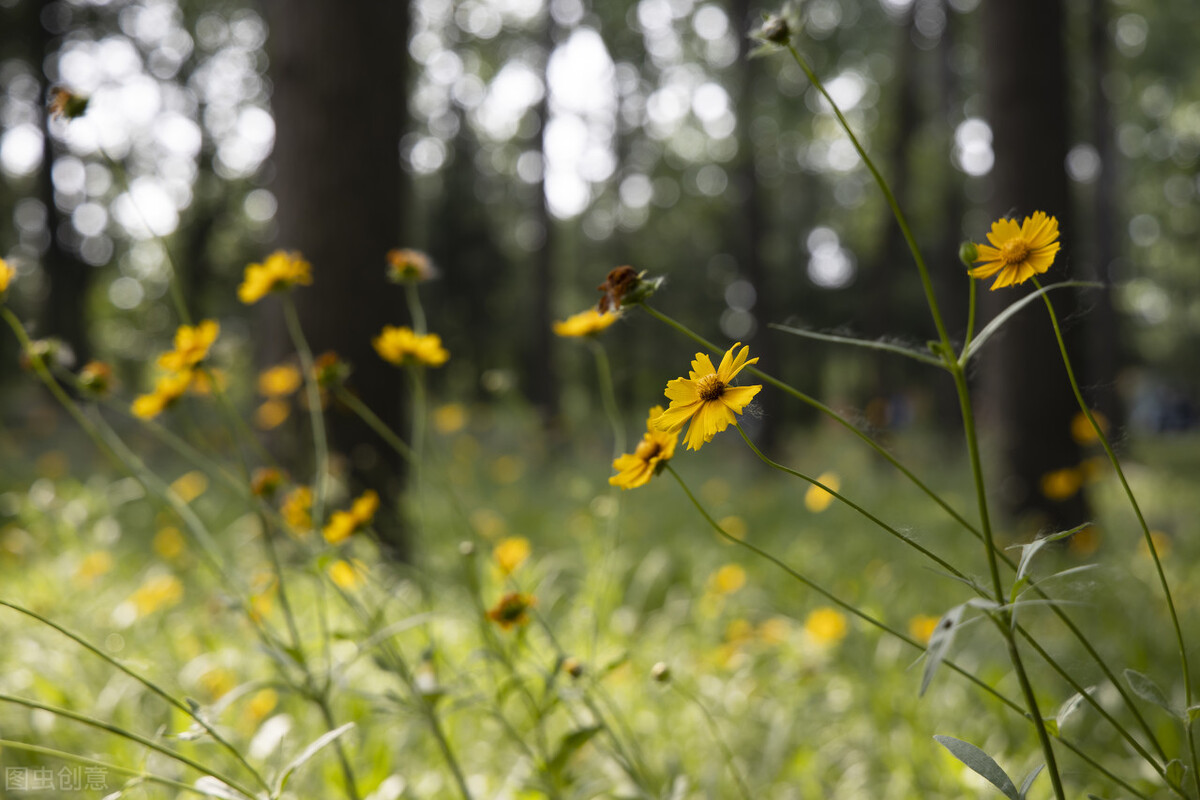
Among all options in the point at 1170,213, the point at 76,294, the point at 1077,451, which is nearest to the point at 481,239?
the point at 76,294

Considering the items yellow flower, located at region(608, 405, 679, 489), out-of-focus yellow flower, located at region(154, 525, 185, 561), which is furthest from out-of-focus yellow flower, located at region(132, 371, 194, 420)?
out-of-focus yellow flower, located at region(154, 525, 185, 561)

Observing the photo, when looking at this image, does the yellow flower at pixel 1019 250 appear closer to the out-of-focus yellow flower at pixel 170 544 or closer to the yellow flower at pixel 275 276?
the yellow flower at pixel 275 276

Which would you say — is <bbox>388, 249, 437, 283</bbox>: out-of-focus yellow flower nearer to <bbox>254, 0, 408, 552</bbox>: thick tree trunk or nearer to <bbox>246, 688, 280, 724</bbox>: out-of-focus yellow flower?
<bbox>246, 688, 280, 724</bbox>: out-of-focus yellow flower

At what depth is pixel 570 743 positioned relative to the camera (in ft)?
3.44

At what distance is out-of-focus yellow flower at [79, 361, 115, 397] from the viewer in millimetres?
1125

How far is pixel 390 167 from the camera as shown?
2.91 m

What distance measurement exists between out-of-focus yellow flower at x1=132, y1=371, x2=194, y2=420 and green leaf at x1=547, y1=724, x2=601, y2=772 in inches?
29.0

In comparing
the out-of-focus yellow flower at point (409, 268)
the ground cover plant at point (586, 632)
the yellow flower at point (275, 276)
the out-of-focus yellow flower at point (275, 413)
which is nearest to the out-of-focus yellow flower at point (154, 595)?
the ground cover plant at point (586, 632)

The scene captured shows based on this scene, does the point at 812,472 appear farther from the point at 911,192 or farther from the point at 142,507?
the point at 142,507

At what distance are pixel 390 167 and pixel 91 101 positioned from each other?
1888 mm

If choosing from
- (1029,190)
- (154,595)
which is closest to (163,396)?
(154,595)

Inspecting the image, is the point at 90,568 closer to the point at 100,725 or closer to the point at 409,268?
the point at 409,268

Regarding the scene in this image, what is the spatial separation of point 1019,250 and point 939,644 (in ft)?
1.07

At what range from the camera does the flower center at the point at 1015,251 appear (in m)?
0.61
